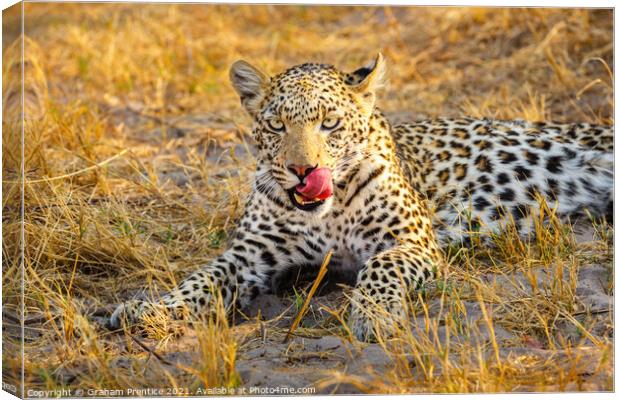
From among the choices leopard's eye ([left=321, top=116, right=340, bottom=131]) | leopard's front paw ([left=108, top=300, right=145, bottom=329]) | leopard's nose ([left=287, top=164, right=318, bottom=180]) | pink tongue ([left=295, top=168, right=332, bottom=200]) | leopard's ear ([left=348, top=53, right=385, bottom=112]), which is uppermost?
leopard's ear ([left=348, top=53, right=385, bottom=112])

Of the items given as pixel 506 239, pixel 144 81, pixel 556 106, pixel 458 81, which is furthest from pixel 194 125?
pixel 506 239

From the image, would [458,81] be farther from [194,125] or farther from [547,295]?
[547,295]

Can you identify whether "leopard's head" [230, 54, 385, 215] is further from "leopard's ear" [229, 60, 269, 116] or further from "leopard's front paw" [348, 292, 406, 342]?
"leopard's front paw" [348, 292, 406, 342]

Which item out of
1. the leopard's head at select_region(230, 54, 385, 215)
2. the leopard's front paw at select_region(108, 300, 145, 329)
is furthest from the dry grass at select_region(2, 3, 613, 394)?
the leopard's head at select_region(230, 54, 385, 215)

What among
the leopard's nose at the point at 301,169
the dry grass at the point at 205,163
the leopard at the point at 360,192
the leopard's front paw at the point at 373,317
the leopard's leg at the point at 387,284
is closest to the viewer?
the dry grass at the point at 205,163

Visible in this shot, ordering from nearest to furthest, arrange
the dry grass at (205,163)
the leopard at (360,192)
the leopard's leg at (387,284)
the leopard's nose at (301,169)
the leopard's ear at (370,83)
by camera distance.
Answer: the dry grass at (205,163) → the leopard's leg at (387,284) → the leopard's nose at (301,169) → the leopard at (360,192) → the leopard's ear at (370,83)

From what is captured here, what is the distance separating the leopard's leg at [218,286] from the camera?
6.16 metres

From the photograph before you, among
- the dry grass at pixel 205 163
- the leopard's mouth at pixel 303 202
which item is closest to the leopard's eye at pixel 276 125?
the leopard's mouth at pixel 303 202

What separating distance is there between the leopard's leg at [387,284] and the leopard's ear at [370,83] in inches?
35.5

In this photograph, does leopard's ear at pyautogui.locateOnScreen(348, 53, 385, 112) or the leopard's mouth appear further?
leopard's ear at pyautogui.locateOnScreen(348, 53, 385, 112)

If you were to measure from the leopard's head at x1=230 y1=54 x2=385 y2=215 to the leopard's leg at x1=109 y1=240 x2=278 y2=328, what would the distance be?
1.41 feet

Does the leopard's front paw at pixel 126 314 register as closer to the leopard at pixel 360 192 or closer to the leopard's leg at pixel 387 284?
the leopard at pixel 360 192

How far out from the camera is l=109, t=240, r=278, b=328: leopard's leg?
243 inches

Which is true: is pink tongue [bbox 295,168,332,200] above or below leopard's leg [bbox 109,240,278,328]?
above
